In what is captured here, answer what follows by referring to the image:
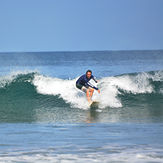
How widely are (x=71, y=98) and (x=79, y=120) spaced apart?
397cm

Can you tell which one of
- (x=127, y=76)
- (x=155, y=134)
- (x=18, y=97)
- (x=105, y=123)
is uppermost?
(x=127, y=76)

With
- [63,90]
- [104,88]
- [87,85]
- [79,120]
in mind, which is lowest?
[79,120]

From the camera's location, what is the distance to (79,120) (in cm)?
1027

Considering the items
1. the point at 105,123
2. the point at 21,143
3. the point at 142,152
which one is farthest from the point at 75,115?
the point at 142,152

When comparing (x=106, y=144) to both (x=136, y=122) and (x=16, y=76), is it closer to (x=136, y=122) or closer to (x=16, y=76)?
(x=136, y=122)

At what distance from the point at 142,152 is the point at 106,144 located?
862 millimetres

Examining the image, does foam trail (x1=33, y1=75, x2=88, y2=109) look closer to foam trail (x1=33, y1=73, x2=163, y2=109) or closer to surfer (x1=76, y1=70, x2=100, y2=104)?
foam trail (x1=33, y1=73, x2=163, y2=109)

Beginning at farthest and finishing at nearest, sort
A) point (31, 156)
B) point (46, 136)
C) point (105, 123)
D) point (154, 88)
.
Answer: point (154, 88) → point (105, 123) → point (46, 136) → point (31, 156)

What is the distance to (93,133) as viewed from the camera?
8.21 m

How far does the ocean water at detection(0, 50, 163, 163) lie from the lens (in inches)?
253

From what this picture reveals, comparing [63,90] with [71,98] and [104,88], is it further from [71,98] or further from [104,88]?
[104,88]

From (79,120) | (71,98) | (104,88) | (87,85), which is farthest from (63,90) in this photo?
(79,120)

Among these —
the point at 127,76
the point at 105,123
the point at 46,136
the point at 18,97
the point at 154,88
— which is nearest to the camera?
the point at 46,136

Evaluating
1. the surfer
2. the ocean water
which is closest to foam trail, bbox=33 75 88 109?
the ocean water
